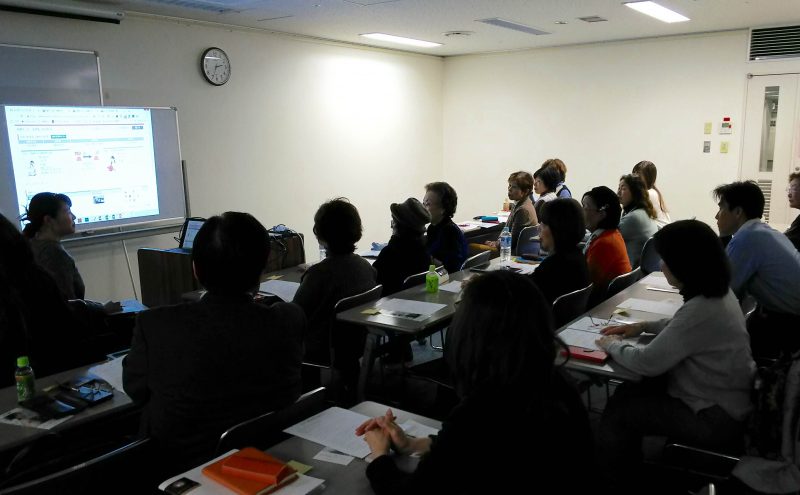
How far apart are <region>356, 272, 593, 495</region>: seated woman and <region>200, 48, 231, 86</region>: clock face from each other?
18.6 ft

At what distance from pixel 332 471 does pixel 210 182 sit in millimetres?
5371

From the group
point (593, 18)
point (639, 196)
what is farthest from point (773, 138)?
point (639, 196)

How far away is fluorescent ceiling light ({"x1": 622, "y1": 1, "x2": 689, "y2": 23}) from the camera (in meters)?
5.88

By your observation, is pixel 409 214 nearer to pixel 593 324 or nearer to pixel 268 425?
pixel 593 324

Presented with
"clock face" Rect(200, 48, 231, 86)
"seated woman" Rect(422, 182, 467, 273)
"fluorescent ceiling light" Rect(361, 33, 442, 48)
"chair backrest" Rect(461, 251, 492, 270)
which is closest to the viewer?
"chair backrest" Rect(461, 251, 492, 270)

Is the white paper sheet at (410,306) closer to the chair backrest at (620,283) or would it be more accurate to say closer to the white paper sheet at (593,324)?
the white paper sheet at (593,324)

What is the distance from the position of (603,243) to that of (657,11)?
343 cm

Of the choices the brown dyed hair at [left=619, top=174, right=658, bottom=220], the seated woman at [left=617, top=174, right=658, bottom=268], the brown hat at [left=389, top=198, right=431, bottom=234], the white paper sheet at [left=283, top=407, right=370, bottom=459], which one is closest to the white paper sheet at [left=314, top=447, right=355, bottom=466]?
the white paper sheet at [left=283, top=407, right=370, bottom=459]

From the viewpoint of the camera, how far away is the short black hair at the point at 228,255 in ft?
6.47

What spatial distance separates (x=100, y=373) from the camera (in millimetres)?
2441

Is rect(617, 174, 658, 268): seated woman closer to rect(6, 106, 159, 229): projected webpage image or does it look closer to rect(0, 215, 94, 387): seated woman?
rect(0, 215, 94, 387): seated woman

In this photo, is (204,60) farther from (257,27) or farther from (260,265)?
(260,265)

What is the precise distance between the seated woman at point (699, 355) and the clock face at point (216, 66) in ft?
17.2

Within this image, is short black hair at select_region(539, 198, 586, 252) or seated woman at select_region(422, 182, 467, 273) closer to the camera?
short black hair at select_region(539, 198, 586, 252)
